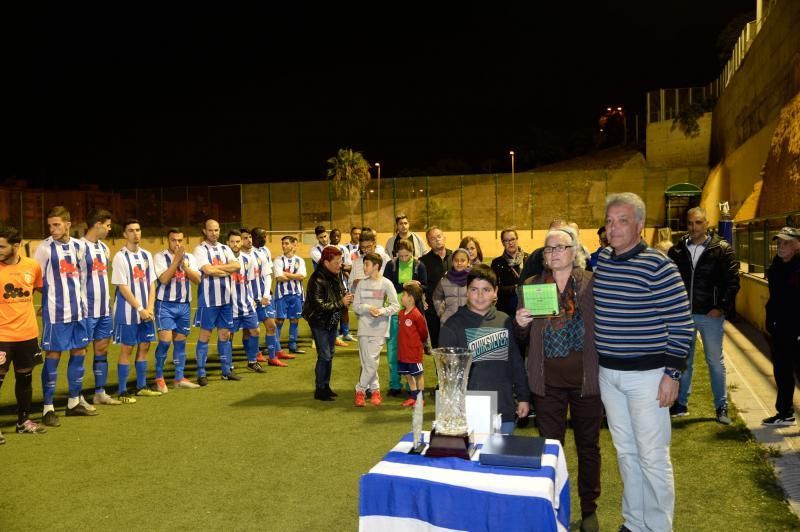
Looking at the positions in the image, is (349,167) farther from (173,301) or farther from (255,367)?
(173,301)

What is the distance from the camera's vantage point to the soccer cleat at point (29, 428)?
240 inches

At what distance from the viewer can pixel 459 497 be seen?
2514mm

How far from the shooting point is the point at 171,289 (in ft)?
25.3

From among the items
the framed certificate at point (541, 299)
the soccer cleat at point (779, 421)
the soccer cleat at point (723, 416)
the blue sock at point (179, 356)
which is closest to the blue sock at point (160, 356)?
the blue sock at point (179, 356)

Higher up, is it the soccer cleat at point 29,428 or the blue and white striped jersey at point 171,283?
the blue and white striped jersey at point 171,283

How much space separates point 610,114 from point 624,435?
3888 inches

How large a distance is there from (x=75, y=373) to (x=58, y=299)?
0.90 metres

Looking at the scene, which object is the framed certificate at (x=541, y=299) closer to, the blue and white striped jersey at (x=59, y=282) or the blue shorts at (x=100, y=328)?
the blue and white striped jersey at (x=59, y=282)

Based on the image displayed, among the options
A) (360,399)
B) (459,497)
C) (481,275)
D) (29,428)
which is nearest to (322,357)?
(360,399)

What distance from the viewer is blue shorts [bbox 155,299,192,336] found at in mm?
7711

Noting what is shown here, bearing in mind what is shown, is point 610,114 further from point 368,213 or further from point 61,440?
point 61,440

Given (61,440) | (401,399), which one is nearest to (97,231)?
(61,440)

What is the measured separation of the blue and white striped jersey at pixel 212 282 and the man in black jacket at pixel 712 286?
569cm

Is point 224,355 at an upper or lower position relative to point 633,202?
lower
